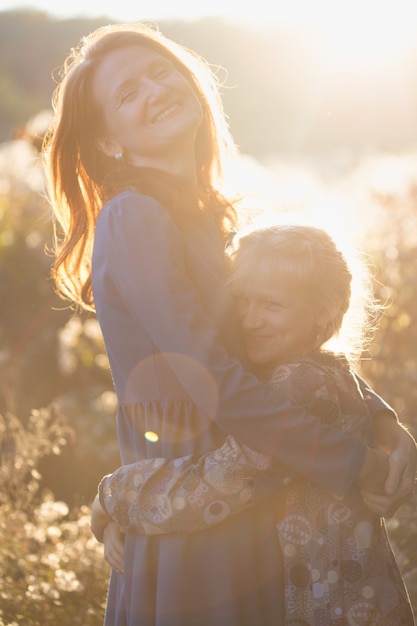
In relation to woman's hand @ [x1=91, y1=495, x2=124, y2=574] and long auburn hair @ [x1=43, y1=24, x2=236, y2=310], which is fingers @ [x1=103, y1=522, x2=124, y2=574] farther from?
long auburn hair @ [x1=43, y1=24, x2=236, y2=310]

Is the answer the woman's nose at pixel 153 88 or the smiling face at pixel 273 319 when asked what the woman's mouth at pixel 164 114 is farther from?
the smiling face at pixel 273 319

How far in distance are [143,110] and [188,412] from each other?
92 centimetres

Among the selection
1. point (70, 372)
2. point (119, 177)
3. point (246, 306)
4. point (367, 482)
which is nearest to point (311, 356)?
point (246, 306)

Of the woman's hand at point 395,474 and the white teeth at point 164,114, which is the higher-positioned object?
the white teeth at point 164,114

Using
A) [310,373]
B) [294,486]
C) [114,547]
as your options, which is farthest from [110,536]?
[310,373]

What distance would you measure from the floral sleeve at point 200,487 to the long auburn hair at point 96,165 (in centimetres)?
70

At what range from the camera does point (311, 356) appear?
2.38 m

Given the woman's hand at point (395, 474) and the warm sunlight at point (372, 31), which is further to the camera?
the warm sunlight at point (372, 31)

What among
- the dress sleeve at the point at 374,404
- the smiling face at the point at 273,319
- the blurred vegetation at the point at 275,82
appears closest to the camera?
the smiling face at the point at 273,319

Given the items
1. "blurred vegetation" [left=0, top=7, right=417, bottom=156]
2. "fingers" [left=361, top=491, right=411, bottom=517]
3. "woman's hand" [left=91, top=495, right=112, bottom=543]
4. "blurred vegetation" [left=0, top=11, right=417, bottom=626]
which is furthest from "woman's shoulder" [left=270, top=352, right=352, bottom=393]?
"blurred vegetation" [left=0, top=7, right=417, bottom=156]

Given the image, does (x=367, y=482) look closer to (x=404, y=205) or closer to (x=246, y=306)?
(x=246, y=306)

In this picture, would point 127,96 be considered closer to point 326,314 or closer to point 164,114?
point 164,114

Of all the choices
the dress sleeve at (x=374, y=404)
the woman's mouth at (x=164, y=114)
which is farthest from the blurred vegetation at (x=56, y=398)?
the woman's mouth at (x=164, y=114)

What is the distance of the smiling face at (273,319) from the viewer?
7.66 ft
